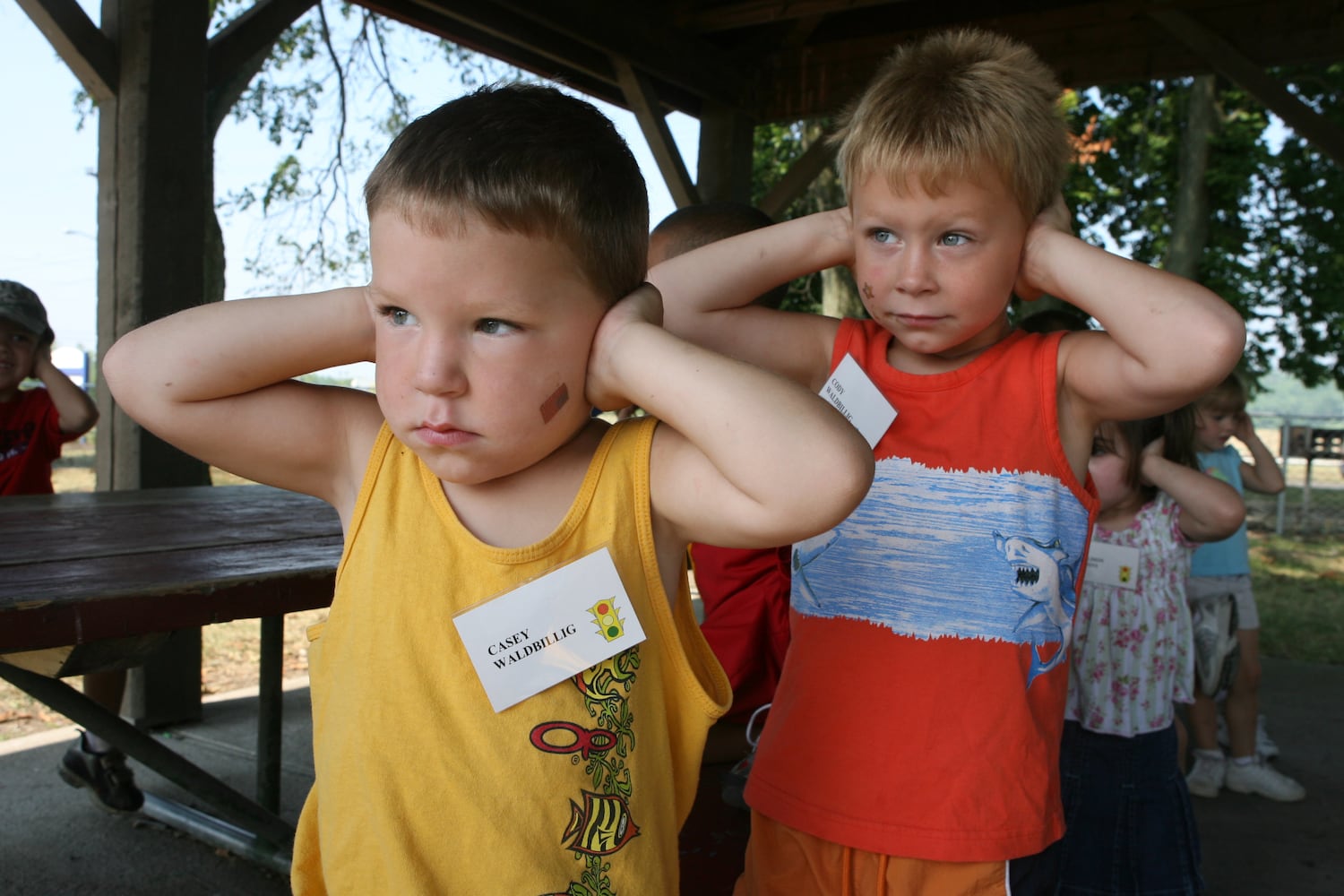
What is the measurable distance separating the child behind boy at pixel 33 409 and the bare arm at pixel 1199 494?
10.2ft

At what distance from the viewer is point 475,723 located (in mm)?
1108

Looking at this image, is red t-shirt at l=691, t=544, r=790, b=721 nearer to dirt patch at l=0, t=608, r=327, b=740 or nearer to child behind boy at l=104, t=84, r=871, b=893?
child behind boy at l=104, t=84, r=871, b=893

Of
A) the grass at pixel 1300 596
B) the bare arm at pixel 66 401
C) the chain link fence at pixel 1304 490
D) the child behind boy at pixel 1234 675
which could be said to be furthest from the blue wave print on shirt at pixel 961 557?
the chain link fence at pixel 1304 490

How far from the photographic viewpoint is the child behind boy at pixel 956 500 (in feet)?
4.38

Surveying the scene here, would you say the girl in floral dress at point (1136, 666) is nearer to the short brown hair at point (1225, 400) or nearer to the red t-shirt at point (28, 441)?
the short brown hair at point (1225, 400)

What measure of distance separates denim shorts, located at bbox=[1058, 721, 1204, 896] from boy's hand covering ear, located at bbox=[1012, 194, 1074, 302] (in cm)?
138

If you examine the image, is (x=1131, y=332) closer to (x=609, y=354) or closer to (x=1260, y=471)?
(x=609, y=354)

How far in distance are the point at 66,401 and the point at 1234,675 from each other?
13.4 feet

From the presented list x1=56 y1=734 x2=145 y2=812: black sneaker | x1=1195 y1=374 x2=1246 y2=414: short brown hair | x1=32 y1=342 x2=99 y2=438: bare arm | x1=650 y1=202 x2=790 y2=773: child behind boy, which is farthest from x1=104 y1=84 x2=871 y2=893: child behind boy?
x1=1195 y1=374 x2=1246 y2=414: short brown hair

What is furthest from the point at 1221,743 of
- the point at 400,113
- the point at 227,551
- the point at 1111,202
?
the point at 1111,202

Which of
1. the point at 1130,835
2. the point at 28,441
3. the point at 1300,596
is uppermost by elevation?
the point at 28,441

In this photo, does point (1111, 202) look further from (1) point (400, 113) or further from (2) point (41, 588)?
(2) point (41, 588)

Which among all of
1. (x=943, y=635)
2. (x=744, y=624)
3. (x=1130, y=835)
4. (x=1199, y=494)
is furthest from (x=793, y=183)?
(x=943, y=635)

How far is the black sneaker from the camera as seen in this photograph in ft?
10.1
